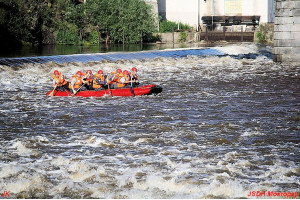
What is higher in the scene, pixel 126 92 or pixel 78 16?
pixel 78 16

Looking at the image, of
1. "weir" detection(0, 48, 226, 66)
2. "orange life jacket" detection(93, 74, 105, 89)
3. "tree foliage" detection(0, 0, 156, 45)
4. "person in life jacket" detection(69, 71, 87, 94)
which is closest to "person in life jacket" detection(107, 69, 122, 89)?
"orange life jacket" detection(93, 74, 105, 89)

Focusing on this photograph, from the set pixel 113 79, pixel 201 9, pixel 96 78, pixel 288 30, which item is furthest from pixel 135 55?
pixel 201 9

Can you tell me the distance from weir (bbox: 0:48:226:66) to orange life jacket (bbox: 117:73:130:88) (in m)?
8.84

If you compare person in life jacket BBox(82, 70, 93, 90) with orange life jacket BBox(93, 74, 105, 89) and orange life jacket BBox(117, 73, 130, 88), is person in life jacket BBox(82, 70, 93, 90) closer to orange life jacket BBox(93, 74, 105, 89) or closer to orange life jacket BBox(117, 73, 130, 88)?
orange life jacket BBox(93, 74, 105, 89)

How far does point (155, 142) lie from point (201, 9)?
41.4 metres

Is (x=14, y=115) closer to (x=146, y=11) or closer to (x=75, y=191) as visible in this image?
(x=75, y=191)

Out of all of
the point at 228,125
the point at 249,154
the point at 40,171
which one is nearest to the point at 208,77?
the point at 228,125

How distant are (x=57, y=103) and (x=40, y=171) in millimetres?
7308

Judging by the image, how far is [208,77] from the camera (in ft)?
75.4

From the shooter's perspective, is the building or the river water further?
the building

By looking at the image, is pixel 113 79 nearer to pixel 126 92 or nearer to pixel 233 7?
pixel 126 92

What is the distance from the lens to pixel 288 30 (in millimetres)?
26891

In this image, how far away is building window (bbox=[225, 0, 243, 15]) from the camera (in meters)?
51.0

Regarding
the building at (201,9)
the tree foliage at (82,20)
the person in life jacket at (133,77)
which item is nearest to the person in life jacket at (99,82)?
the person in life jacket at (133,77)
